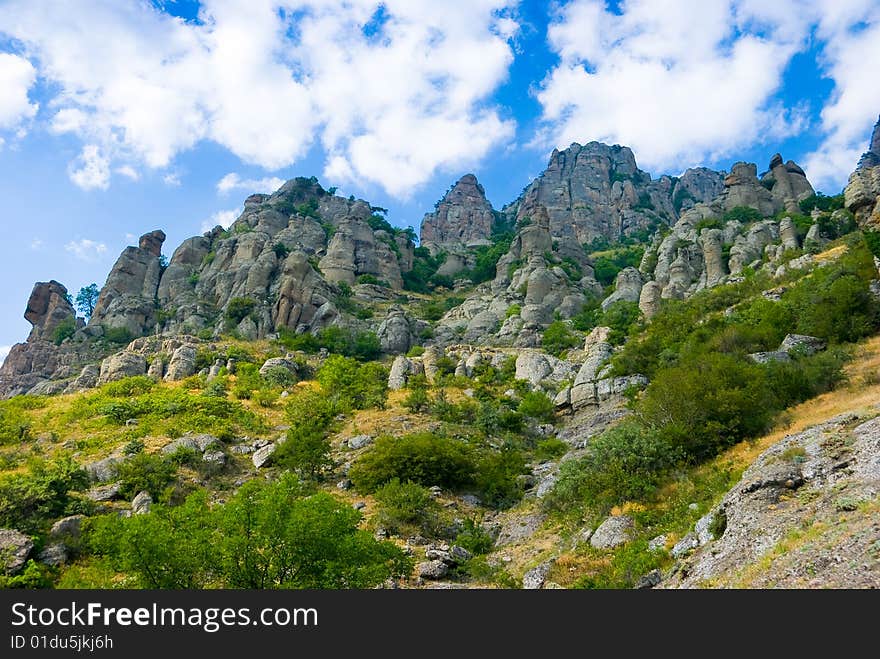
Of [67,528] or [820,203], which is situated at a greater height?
[820,203]

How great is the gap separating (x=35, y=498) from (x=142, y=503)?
3.55 m

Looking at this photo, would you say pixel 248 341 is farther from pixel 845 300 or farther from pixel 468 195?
pixel 468 195

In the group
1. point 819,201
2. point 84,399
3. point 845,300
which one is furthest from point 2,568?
point 819,201

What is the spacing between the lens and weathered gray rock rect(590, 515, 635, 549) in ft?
54.0

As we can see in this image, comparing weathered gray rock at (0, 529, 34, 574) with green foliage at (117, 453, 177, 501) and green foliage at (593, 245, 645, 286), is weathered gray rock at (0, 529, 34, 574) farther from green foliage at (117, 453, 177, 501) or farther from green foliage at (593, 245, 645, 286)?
green foliage at (593, 245, 645, 286)

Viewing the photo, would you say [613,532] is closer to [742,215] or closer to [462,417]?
[462,417]

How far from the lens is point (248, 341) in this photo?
56.5m

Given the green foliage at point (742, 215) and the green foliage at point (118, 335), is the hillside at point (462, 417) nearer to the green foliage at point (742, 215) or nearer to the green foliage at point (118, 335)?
the green foliage at point (118, 335)

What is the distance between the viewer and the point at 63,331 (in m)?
66.6

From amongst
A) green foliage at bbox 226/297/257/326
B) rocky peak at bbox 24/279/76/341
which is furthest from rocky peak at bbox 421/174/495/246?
rocky peak at bbox 24/279/76/341

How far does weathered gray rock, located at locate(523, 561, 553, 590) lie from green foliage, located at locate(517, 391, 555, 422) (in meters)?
20.4

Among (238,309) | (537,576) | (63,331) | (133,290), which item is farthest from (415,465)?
(133,290)

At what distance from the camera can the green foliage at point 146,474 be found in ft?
83.0

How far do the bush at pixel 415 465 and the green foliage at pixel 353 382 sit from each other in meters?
10.7
